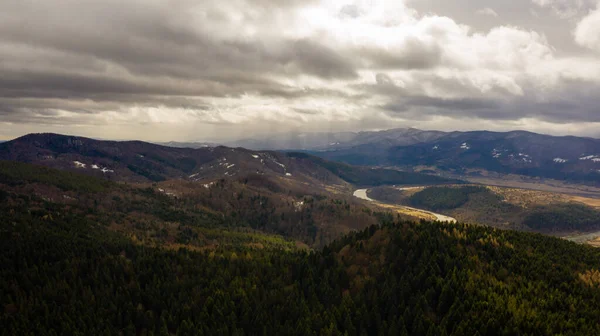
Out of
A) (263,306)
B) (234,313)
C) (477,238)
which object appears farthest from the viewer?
(477,238)

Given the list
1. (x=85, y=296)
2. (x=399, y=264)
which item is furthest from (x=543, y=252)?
(x=85, y=296)

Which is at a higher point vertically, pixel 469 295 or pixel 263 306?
pixel 469 295

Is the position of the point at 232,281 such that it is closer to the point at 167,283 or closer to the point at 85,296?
the point at 167,283

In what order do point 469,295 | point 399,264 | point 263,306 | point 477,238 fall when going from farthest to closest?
point 477,238, point 399,264, point 263,306, point 469,295

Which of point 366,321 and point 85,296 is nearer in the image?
point 366,321

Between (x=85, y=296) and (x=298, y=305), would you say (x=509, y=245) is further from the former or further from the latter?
(x=85, y=296)

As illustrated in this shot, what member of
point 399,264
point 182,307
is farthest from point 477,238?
point 182,307
